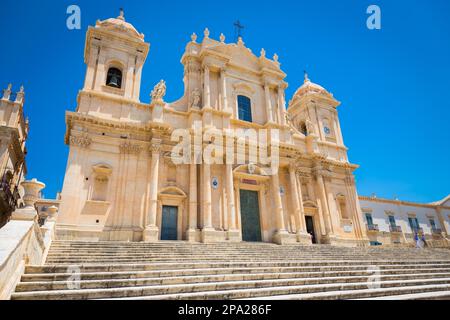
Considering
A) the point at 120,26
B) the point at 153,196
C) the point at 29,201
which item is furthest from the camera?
the point at 120,26

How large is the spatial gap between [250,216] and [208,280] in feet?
35.6

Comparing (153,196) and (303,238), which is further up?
(153,196)

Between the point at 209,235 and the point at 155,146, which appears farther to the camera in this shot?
the point at 155,146

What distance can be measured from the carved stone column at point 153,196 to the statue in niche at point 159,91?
9.52ft

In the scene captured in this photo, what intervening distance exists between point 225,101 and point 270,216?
801cm

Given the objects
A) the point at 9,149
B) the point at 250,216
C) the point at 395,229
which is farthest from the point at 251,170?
the point at 395,229

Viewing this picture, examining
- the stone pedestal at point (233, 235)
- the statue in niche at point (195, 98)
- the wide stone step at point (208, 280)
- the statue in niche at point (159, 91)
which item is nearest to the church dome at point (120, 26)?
the statue in niche at point (159, 91)

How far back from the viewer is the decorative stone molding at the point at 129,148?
48.3 ft

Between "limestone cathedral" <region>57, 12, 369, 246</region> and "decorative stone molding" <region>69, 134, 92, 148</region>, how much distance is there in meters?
0.05

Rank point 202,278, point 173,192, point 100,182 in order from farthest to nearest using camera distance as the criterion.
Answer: point 173,192, point 100,182, point 202,278

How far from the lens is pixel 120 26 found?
17391mm

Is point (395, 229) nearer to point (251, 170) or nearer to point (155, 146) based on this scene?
point (251, 170)

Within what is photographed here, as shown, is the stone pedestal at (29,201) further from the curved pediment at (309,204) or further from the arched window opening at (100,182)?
the curved pediment at (309,204)
